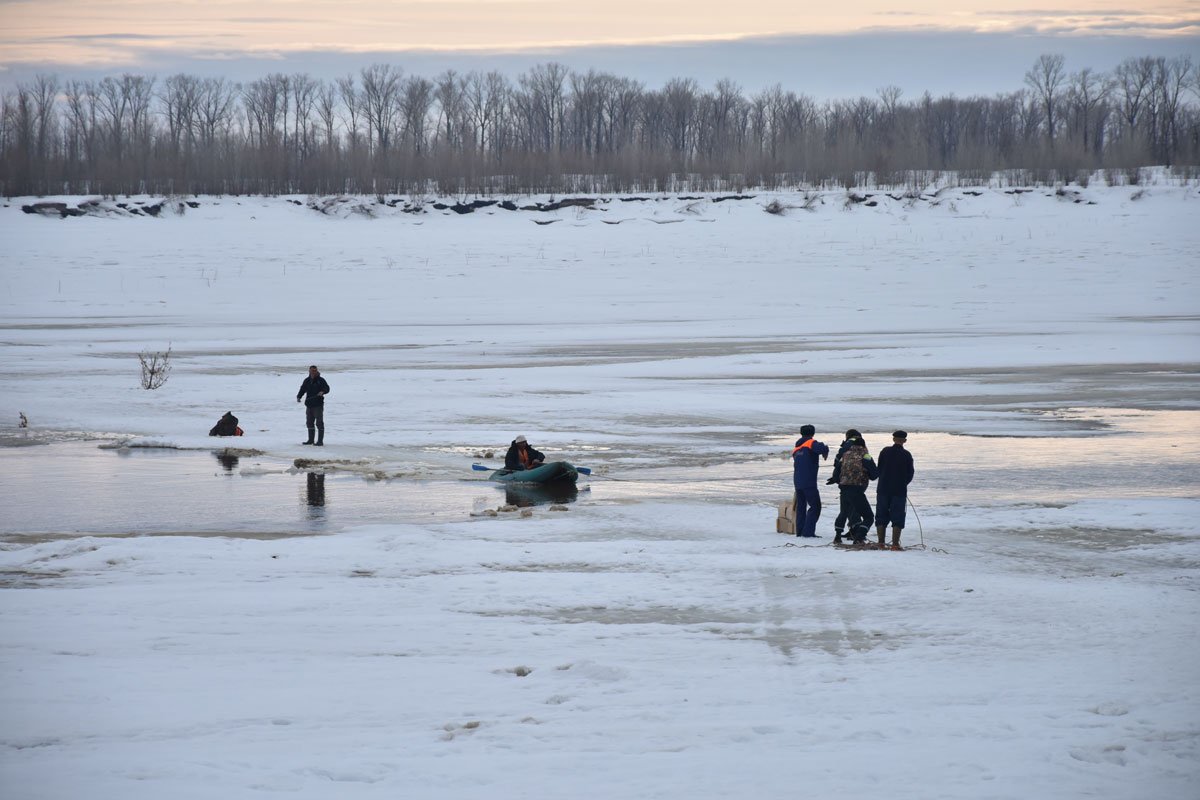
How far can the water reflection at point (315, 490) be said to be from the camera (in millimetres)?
15484

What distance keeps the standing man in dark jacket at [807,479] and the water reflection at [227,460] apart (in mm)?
8530

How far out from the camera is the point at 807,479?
1312 centimetres

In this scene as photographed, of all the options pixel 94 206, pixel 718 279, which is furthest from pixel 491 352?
pixel 94 206

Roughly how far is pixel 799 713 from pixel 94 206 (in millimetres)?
66973

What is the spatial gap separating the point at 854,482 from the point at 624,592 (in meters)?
3.08

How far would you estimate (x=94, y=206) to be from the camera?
67.7 metres

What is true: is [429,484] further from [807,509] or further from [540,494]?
[807,509]

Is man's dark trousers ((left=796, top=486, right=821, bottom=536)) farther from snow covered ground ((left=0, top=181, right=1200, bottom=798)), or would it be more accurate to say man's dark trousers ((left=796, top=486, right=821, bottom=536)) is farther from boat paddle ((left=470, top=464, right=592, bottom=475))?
boat paddle ((left=470, top=464, right=592, bottom=475))

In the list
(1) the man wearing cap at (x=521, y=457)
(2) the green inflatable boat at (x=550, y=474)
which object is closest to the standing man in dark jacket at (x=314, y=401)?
(1) the man wearing cap at (x=521, y=457)

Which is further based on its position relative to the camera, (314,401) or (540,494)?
(314,401)

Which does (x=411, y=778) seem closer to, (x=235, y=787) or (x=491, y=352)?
(x=235, y=787)

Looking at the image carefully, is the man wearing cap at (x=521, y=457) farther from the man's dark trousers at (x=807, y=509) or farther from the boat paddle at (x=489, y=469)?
the man's dark trousers at (x=807, y=509)

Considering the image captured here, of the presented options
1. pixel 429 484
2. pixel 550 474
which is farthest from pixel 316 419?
pixel 550 474

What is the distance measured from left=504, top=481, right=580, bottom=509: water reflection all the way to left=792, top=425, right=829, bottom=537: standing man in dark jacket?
3.27 metres
